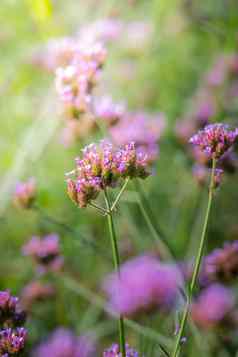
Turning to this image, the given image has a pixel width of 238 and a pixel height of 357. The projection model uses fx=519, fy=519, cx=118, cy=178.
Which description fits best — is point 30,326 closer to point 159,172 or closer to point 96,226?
point 96,226

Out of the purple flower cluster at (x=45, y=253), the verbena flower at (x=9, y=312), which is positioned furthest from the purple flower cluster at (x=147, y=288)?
the purple flower cluster at (x=45, y=253)

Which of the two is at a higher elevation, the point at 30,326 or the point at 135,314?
the point at 30,326

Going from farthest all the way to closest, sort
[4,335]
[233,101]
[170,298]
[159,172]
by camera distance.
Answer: [159,172]
[233,101]
[170,298]
[4,335]

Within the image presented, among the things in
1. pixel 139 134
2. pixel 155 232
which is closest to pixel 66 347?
→ pixel 155 232

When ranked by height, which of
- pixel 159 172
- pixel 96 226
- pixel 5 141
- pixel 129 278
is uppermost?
pixel 5 141

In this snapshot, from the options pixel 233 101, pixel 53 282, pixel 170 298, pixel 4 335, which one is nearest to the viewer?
pixel 4 335

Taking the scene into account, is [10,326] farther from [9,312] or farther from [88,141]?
[88,141]

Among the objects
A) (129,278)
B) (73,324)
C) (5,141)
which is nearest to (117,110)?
(129,278)
